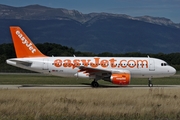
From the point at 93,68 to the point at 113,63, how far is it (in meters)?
2.87

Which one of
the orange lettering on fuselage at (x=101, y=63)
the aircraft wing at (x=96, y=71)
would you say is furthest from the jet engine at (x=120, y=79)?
the orange lettering on fuselage at (x=101, y=63)

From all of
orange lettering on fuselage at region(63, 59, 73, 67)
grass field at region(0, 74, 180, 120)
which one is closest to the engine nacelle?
orange lettering on fuselage at region(63, 59, 73, 67)

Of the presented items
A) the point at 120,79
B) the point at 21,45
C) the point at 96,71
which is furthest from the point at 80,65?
the point at 21,45

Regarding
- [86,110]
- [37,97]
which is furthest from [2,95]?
[86,110]

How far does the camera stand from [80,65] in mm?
37750

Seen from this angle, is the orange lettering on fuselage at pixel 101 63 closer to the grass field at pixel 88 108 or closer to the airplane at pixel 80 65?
the airplane at pixel 80 65

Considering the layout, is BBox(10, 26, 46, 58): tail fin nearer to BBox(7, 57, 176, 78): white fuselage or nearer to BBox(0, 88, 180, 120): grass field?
BBox(7, 57, 176, 78): white fuselage

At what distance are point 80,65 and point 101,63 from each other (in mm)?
1996

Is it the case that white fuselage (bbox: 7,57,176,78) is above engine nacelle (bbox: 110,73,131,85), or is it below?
above

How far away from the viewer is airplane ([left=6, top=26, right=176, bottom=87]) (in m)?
37.2

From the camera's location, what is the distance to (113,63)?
→ 3803 centimetres

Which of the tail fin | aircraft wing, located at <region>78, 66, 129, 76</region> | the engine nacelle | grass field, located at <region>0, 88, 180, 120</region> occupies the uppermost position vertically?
the tail fin

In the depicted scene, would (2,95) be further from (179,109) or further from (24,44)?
(24,44)

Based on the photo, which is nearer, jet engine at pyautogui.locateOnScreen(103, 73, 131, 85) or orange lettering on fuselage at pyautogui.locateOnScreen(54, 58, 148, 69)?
jet engine at pyautogui.locateOnScreen(103, 73, 131, 85)
